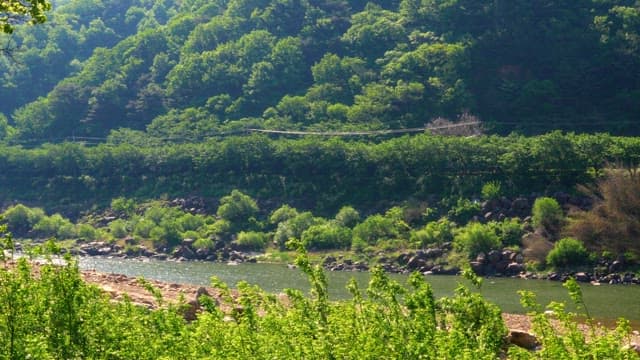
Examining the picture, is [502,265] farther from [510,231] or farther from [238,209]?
[238,209]

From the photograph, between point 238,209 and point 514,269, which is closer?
point 514,269

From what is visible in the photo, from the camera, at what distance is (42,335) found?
14.7m

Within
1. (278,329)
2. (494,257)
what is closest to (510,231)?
(494,257)

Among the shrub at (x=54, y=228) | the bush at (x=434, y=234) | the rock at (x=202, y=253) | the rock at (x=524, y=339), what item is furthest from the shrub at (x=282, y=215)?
the rock at (x=524, y=339)

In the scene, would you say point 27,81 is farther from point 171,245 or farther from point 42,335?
point 42,335

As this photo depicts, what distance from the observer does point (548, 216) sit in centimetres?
6894

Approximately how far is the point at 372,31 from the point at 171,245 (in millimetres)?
45207

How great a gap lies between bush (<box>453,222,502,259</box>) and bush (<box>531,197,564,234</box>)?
310cm

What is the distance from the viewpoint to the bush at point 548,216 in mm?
68312

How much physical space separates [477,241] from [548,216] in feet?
17.1

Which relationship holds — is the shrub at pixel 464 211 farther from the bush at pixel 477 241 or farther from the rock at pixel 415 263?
the rock at pixel 415 263

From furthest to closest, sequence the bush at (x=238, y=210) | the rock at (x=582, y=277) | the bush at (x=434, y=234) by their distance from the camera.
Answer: the bush at (x=238, y=210) < the bush at (x=434, y=234) < the rock at (x=582, y=277)

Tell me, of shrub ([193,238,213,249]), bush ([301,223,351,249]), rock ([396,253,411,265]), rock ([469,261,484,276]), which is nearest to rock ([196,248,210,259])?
shrub ([193,238,213,249])

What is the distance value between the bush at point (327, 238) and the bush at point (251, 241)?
4.93 metres
